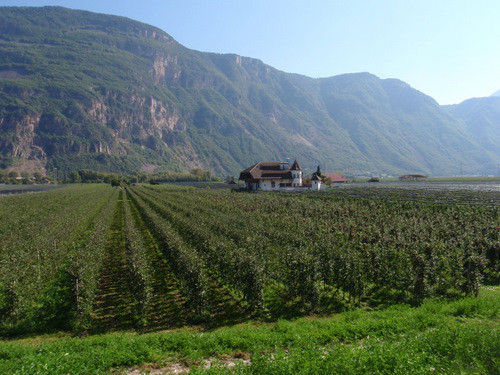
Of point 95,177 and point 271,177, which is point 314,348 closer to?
point 271,177

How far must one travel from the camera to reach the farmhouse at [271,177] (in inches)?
3024

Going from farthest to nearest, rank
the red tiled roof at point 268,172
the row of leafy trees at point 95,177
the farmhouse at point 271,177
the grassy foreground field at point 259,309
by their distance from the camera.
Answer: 1. the row of leafy trees at point 95,177
2. the red tiled roof at point 268,172
3. the farmhouse at point 271,177
4. the grassy foreground field at point 259,309

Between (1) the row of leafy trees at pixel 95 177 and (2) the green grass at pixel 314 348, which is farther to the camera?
(1) the row of leafy trees at pixel 95 177

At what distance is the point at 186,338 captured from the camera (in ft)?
30.2

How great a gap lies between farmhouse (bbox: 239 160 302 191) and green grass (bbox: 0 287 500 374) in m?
65.8

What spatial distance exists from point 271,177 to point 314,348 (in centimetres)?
7044

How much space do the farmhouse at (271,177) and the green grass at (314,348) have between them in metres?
65.8

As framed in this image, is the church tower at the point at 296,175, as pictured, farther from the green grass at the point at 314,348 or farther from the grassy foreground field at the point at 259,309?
the green grass at the point at 314,348

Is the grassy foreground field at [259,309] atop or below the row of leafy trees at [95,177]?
below

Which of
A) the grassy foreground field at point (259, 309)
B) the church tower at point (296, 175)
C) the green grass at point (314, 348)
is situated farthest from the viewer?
the church tower at point (296, 175)

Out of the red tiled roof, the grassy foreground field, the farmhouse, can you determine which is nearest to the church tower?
the farmhouse

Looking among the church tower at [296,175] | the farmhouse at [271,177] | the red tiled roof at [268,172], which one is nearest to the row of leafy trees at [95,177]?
the red tiled roof at [268,172]

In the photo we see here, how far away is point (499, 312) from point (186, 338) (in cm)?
1086

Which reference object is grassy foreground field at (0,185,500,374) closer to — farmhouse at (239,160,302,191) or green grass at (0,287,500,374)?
green grass at (0,287,500,374)
